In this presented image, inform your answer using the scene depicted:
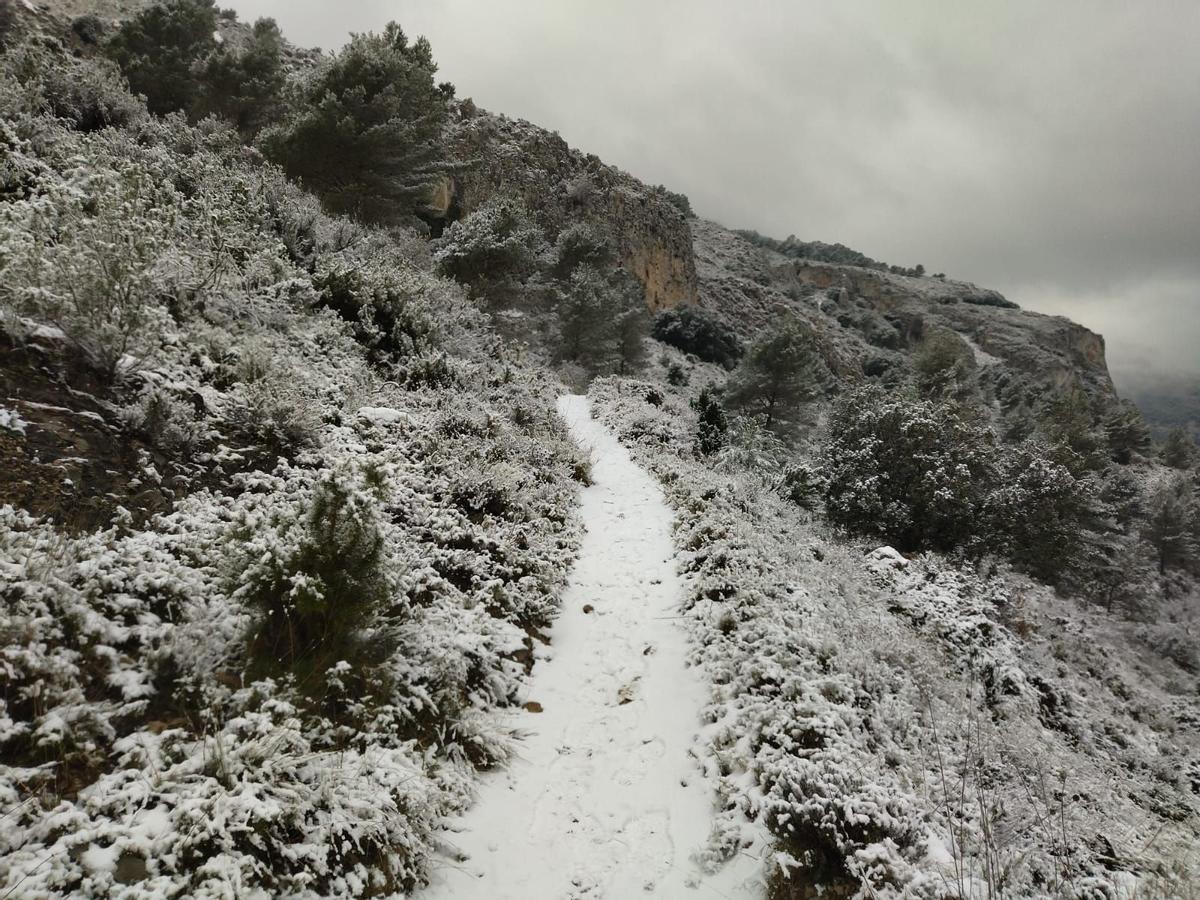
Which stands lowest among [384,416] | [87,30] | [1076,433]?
Result: [384,416]

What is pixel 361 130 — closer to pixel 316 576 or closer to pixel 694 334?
pixel 316 576

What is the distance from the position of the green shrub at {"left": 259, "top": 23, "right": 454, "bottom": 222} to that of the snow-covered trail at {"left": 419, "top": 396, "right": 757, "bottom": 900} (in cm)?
1640

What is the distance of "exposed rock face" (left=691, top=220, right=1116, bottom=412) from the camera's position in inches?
2539

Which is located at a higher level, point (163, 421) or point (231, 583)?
point (163, 421)

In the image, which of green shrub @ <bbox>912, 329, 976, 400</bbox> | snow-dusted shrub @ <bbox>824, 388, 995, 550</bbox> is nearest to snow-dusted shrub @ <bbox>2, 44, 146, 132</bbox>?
snow-dusted shrub @ <bbox>824, 388, 995, 550</bbox>

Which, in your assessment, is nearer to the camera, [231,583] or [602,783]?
[231,583]

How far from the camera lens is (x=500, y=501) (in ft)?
25.6

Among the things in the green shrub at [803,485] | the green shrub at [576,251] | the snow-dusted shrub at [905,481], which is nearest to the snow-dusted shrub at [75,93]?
the green shrub at [803,485]

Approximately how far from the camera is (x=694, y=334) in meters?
46.4

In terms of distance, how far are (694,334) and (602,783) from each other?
4454 centimetres

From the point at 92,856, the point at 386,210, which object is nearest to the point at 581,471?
the point at 92,856

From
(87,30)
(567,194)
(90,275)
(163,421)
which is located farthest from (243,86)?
(567,194)

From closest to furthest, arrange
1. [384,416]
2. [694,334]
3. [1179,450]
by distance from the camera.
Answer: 1. [384,416]
2. [694,334]
3. [1179,450]

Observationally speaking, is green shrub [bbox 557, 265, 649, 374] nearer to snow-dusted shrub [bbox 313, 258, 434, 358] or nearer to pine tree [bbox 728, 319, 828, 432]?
pine tree [bbox 728, 319, 828, 432]
